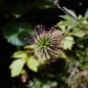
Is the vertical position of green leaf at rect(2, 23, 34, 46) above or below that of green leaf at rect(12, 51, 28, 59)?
above

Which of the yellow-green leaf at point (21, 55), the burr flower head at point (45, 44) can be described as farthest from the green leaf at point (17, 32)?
the burr flower head at point (45, 44)

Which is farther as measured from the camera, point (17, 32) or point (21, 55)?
point (17, 32)

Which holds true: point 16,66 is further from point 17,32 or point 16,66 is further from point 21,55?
point 17,32

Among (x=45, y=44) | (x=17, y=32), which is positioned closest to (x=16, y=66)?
(x=17, y=32)

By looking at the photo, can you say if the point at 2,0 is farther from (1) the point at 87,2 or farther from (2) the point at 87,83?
(2) the point at 87,83

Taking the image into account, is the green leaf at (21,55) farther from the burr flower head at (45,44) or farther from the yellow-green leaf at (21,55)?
the burr flower head at (45,44)

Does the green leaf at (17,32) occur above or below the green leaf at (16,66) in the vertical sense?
above

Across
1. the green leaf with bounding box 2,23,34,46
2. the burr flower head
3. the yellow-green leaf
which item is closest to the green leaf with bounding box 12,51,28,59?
the yellow-green leaf

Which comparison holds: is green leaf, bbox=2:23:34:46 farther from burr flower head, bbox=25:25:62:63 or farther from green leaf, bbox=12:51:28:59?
burr flower head, bbox=25:25:62:63
